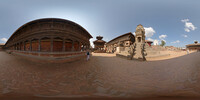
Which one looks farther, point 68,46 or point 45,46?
point 68,46

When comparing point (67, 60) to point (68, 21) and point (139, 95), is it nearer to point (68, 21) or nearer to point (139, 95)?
point (68, 21)

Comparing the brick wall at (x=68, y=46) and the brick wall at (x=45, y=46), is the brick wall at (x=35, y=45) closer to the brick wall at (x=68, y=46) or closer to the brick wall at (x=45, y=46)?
the brick wall at (x=45, y=46)

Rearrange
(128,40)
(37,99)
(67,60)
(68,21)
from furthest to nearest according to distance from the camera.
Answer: (128,40), (68,21), (67,60), (37,99)

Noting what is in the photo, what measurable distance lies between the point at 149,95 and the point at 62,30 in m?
9.24

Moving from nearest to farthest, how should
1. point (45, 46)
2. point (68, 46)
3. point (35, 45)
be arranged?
point (45, 46), point (35, 45), point (68, 46)

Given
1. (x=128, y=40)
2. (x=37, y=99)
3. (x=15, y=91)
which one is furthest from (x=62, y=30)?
(x=128, y=40)

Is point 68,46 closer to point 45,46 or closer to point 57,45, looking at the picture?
point 57,45

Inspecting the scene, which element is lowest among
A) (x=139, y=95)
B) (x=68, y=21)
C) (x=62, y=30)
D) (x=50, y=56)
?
(x=139, y=95)

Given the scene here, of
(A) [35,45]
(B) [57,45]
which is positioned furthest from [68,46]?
(A) [35,45]

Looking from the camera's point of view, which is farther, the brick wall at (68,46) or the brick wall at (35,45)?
the brick wall at (68,46)

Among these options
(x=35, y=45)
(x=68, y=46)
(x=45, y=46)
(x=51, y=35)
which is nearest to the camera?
(x=51, y=35)

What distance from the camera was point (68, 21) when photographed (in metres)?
8.08

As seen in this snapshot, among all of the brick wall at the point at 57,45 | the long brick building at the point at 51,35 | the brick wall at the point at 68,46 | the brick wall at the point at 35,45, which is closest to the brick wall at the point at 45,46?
the long brick building at the point at 51,35

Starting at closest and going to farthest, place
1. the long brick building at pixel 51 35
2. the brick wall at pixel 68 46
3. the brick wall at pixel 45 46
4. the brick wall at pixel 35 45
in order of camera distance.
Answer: the long brick building at pixel 51 35
the brick wall at pixel 45 46
the brick wall at pixel 35 45
the brick wall at pixel 68 46
